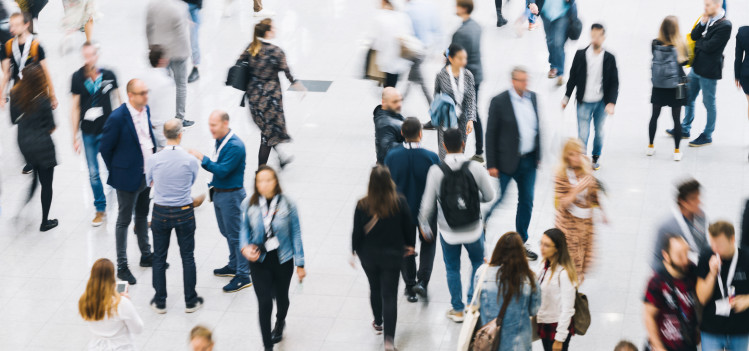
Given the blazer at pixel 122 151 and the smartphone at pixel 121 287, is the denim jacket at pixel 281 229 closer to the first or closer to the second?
the smartphone at pixel 121 287

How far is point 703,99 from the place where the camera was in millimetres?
9453

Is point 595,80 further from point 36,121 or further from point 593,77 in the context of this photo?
point 36,121

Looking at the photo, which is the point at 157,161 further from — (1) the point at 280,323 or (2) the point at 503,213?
(2) the point at 503,213

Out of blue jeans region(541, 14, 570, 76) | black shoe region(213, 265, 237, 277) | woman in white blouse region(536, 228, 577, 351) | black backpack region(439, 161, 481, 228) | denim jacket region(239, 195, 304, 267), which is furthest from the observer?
blue jeans region(541, 14, 570, 76)

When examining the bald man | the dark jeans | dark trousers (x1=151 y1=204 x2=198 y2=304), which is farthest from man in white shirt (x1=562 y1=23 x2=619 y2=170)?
the dark jeans

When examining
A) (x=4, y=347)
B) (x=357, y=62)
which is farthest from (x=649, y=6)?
(x=4, y=347)

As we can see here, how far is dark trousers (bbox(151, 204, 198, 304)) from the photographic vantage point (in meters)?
6.84

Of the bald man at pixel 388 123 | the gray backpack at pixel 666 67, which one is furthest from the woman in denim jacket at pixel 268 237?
the gray backpack at pixel 666 67

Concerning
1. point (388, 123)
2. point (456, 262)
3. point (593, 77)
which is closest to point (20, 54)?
point (388, 123)

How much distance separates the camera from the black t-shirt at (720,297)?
17.4 ft

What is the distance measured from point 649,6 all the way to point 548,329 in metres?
9.09

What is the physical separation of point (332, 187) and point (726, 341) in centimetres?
439

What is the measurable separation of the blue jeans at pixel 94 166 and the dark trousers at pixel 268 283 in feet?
8.73

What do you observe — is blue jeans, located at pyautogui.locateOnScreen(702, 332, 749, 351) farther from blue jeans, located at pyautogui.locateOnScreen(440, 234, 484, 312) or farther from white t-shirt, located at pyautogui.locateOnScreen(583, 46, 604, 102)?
white t-shirt, located at pyautogui.locateOnScreen(583, 46, 604, 102)
